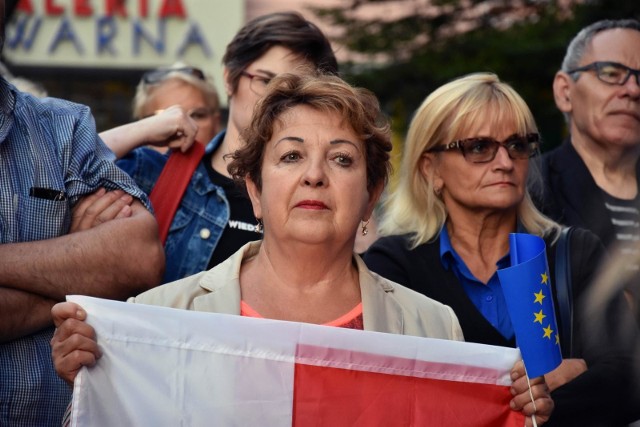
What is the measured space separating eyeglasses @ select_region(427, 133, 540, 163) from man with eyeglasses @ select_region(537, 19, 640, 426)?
21.4 inches

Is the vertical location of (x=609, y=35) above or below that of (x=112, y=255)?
above

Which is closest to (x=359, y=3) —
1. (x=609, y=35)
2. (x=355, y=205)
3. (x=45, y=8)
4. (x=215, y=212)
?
(x=45, y=8)

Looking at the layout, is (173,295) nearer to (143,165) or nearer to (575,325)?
(143,165)

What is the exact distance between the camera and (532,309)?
11.5ft

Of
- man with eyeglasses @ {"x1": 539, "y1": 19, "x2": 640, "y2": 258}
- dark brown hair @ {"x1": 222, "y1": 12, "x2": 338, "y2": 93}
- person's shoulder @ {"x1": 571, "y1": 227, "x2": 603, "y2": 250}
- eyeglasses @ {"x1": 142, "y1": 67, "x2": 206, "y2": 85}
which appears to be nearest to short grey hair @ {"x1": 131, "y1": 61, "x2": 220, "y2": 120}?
eyeglasses @ {"x1": 142, "y1": 67, "x2": 206, "y2": 85}

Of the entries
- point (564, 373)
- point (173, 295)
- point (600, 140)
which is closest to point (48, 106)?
point (173, 295)

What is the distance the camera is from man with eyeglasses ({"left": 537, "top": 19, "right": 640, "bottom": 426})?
217 inches

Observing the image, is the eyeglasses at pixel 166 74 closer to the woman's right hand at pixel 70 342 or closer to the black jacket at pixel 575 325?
the black jacket at pixel 575 325

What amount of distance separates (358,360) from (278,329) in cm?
25

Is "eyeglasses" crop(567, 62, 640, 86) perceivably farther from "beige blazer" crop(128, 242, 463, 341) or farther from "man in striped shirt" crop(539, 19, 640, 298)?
"beige blazer" crop(128, 242, 463, 341)

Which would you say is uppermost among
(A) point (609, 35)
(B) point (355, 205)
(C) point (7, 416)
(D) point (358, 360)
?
(A) point (609, 35)

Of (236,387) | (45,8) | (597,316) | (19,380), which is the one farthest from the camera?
(45,8)

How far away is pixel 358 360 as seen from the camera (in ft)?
11.8

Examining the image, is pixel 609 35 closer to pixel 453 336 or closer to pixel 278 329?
pixel 453 336
